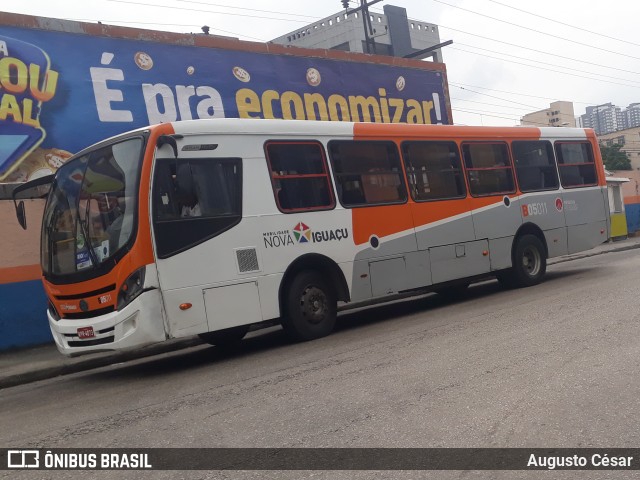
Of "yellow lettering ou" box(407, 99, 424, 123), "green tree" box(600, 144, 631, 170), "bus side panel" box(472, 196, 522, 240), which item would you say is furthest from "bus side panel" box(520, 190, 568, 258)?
"green tree" box(600, 144, 631, 170)

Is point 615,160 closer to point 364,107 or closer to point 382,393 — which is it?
point 364,107

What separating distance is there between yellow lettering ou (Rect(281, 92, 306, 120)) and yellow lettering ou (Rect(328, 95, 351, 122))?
3.20 feet

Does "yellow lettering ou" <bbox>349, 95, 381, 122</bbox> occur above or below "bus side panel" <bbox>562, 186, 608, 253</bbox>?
above

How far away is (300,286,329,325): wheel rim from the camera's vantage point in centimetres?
969

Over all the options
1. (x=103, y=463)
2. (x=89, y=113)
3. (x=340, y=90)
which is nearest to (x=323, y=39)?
(x=340, y=90)

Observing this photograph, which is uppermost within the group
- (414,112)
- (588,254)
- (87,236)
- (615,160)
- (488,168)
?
(414,112)

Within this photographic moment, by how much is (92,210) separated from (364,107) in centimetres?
Answer: 1177

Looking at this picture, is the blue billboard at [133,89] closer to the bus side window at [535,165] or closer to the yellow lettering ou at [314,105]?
the yellow lettering ou at [314,105]

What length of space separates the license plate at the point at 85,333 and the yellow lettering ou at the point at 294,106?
982cm

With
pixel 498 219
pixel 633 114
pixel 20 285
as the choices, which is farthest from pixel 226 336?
pixel 633 114

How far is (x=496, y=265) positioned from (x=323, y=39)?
208 feet

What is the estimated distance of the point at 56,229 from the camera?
8.70m

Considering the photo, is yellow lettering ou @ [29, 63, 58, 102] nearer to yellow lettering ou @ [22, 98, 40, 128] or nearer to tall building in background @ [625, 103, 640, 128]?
yellow lettering ou @ [22, 98, 40, 128]

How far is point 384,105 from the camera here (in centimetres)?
1948
